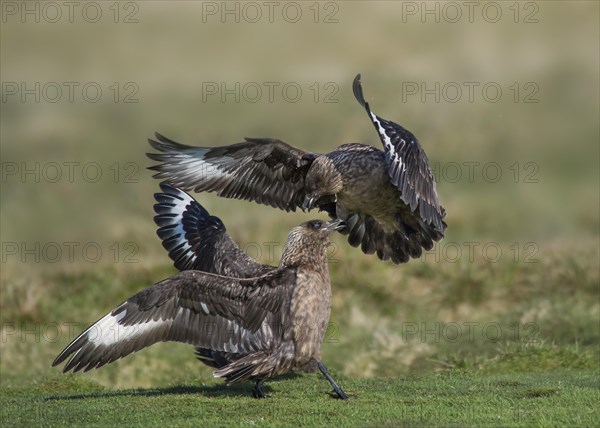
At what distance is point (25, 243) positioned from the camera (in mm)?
18359

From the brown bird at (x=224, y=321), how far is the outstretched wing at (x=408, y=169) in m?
1.46

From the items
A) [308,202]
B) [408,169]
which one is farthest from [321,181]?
[408,169]

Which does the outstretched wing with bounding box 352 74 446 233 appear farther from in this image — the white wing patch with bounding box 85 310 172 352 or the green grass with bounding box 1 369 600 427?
the white wing patch with bounding box 85 310 172 352

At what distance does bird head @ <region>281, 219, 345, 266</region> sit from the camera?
9.77m

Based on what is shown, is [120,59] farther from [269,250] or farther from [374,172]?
[374,172]

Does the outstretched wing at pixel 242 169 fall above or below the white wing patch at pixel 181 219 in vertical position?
above

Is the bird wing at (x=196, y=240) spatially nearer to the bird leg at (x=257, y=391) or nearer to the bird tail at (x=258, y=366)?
the bird leg at (x=257, y=391)

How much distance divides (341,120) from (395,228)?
50.3ft

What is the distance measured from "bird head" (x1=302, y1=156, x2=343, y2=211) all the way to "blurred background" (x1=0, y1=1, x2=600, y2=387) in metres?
2.92

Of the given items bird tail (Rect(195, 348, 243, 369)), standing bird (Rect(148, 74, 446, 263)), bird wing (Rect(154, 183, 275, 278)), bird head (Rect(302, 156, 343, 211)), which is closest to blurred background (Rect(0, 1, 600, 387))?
bird tail (Rect(195, 348, 243, 369))

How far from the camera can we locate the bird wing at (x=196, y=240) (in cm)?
1115

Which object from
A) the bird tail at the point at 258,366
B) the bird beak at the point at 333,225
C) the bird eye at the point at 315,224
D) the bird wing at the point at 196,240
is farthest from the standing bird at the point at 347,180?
the bird tail at the point at 258,366

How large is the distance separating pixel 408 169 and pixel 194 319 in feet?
8.49

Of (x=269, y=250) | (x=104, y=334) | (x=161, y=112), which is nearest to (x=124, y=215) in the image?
(x=269, y=250)
